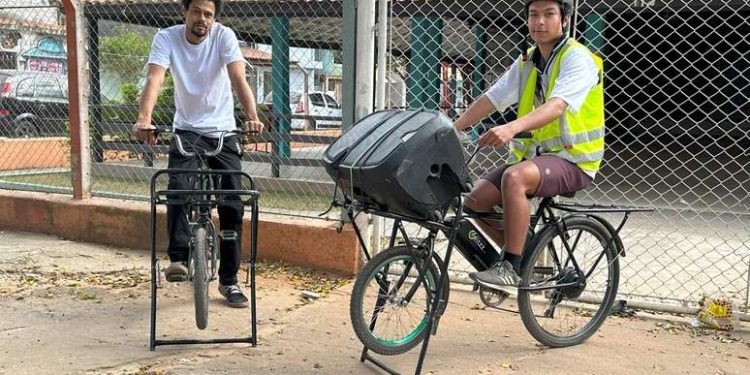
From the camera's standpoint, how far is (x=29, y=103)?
29.9 ft

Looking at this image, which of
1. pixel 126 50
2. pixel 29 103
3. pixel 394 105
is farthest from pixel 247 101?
pixel 126 50

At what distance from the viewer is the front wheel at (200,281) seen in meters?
3.58

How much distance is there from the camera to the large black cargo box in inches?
115

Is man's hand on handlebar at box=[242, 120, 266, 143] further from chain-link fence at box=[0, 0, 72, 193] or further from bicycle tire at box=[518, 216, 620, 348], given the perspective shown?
chain-link fence at box=[0, 0, 72, 193]

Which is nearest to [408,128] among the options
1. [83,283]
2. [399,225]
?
[399,225]

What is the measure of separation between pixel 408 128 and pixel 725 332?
2.35 meters

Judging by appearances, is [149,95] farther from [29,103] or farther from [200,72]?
[29,103]

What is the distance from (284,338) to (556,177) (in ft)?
5.45

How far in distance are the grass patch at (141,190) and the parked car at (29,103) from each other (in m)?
0.74

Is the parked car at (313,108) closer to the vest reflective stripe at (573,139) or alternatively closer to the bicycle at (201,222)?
the bicycle at (201,222)

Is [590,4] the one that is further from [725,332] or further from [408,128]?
[408,128]

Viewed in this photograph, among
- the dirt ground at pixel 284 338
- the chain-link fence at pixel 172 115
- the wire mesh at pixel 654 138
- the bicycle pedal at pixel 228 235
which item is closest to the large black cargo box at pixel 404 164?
the dirt ground at pixel 284 338

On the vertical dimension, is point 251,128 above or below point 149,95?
below

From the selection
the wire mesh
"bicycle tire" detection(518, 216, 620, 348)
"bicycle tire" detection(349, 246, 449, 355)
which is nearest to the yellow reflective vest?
"bicycle tire" detection(518, 216, 620, 348)
